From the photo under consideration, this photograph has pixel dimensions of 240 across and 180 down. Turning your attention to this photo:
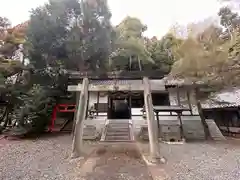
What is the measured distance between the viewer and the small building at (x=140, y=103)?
7.73 metres

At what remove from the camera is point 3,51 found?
12.6 metres

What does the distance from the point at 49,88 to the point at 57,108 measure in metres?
1.22

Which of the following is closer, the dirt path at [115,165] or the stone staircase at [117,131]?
the dirt path at [115,165]

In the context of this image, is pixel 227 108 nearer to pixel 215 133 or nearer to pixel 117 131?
pixel 215 133

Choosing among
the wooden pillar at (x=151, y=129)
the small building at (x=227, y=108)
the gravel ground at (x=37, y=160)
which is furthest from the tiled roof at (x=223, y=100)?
the gravel ground at (x=37, y=160)

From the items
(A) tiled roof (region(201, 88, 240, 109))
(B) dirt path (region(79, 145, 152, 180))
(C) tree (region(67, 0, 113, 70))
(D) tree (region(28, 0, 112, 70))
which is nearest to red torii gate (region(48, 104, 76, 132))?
(D) tree (region(28, 0, 112, 70))

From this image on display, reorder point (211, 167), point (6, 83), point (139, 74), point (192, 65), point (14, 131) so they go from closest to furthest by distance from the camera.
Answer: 1. point (211, 167)
2. point (139, 74)
3. point (192, 65)
4. point (14, 131)
5. point (6, 83)

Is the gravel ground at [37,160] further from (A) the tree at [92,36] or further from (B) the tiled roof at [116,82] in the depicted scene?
(A) the tree at [92,36]

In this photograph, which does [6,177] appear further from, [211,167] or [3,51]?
[3,51]

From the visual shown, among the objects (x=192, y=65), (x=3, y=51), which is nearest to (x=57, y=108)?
(x=3, y=51)

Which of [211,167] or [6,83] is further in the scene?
[6,83]

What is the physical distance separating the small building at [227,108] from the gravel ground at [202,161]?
8.41 ft

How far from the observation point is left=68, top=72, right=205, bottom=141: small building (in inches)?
304

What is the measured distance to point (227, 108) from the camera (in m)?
10.8
